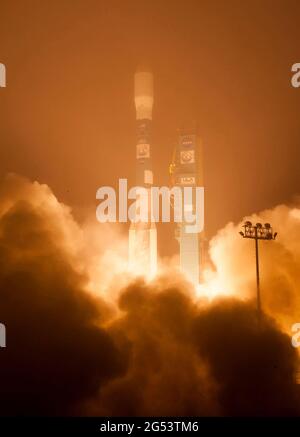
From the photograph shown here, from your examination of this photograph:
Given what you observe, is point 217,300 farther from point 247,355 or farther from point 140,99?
point 140,99

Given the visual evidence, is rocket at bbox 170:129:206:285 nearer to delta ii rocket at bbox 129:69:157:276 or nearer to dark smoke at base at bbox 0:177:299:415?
delta ii rocket at bbox 129:69:157:276

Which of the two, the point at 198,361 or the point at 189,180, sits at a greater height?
the point at 189,180

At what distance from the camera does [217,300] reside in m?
31.9

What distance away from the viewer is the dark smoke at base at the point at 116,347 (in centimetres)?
2597

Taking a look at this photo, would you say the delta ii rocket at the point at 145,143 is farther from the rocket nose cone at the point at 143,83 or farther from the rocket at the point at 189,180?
the rocket at the point at 189,180

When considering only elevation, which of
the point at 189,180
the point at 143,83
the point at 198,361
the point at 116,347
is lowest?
the point at 198,361

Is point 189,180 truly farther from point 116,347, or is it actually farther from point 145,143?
point 116,347

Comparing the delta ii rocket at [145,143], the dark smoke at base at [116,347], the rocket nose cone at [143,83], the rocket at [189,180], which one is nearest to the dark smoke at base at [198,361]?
the dark smoke at base at [116,347]

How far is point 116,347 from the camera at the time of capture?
27797 millimetres

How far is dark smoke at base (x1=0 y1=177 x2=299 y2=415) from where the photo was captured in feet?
85.2

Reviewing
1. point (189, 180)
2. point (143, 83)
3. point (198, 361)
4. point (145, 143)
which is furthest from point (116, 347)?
point (143, 83)

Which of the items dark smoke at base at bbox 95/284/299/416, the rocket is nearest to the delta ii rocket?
the rocket
